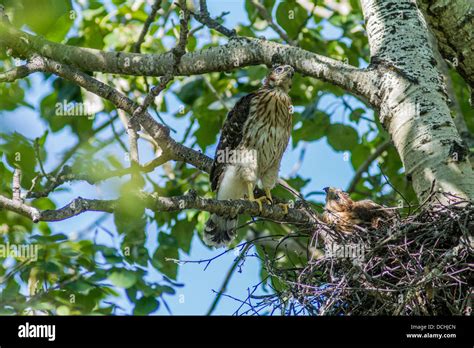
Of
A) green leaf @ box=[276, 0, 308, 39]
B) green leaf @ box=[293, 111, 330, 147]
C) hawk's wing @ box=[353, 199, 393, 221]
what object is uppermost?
green leaf @ box=[276, 0, 308, 39]

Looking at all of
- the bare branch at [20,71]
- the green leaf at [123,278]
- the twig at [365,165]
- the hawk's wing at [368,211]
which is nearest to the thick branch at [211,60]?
the bare branch at [20,71]

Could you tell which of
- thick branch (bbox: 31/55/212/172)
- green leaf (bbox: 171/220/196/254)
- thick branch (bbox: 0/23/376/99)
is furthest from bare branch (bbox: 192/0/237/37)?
green leaf (bbox: 171/220/196/254)

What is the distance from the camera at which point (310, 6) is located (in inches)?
354

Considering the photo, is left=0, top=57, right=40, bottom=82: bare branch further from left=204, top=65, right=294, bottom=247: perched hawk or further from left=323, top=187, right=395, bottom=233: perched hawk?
left=323, top=187, right=395, bottom=233: perched hawk

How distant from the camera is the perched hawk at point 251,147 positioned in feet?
23.4

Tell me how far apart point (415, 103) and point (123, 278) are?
2.95m

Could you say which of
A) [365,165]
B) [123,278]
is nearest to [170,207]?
[123,278]

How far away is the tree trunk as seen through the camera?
5066mm

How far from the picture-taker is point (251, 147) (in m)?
7.34

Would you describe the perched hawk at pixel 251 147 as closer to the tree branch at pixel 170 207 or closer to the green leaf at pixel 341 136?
the green leaf at pixel 341 136

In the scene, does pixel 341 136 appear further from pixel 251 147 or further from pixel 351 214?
pixel 351 214

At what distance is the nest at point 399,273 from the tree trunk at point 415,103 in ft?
0.96

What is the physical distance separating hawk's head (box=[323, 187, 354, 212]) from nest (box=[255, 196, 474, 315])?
1.14 metres
